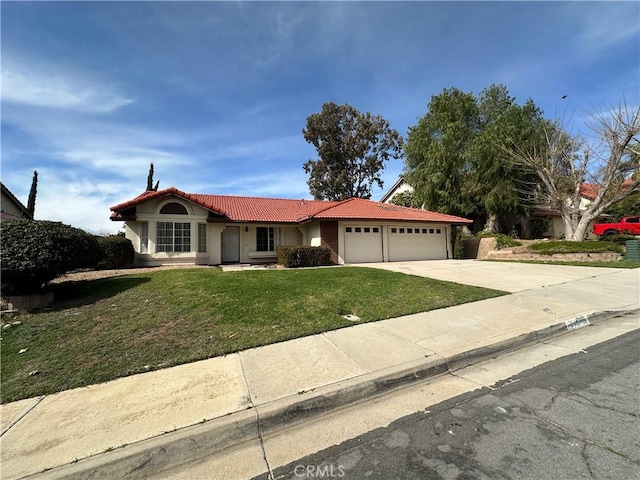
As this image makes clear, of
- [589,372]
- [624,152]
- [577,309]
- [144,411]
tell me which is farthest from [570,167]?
[144,411]

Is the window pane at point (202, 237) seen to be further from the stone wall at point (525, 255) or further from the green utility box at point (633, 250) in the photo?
the green utility box at point (633, 250)

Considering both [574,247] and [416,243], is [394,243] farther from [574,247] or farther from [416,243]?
[574,247]

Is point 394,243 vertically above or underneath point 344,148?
underneath

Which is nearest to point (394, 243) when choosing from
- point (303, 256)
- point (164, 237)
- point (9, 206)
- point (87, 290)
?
point (303, 256)

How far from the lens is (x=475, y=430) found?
2834 millimetres

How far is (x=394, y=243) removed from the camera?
1900cm

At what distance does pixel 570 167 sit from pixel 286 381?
27043mm

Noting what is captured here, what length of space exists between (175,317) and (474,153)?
2512 cm

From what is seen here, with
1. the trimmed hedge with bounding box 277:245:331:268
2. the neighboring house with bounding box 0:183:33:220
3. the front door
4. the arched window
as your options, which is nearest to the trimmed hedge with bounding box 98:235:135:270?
the arched window

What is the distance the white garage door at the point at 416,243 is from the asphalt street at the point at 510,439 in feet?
50.4

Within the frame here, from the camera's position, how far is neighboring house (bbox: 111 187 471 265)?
15.2 metres

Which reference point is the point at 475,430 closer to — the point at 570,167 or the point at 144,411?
the point at 144,411

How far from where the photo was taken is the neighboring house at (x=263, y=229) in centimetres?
1524

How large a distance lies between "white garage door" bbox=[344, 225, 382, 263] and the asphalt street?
13.8 m
